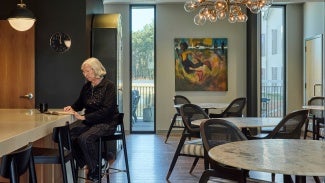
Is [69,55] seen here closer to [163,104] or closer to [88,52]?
[88,52]

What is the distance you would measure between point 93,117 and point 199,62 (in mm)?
5673

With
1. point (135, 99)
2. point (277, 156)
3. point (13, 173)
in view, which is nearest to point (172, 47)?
point (135, 99)

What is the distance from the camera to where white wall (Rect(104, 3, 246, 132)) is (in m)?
9.09

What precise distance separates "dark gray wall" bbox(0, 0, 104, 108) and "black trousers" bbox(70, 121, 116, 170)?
2.07 meters

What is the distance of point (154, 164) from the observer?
5.74 meters

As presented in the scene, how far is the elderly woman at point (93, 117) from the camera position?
3.53 meters

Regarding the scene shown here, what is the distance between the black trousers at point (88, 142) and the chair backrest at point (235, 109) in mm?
3565

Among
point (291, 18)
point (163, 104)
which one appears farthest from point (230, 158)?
point (291, 18)

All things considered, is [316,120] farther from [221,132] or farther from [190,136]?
[221,132]

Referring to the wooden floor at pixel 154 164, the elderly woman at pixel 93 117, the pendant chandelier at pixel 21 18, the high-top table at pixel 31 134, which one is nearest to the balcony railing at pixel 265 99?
the wooden floor at pixel 154 164

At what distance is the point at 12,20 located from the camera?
414cm

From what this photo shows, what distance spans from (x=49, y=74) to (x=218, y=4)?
255cm

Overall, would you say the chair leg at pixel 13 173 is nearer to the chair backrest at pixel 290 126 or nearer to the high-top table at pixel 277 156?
the high-top table at pixel 277 156

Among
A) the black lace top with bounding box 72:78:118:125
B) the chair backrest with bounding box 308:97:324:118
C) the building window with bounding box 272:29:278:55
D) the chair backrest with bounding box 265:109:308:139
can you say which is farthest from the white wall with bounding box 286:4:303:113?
the black lace top with bounding box 72:78:118:125
